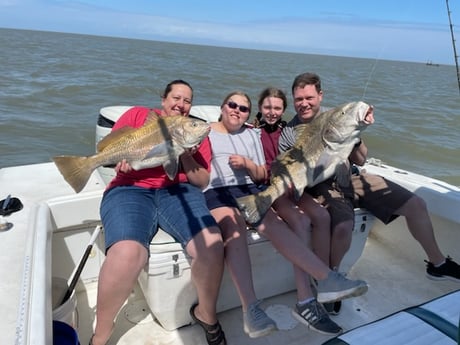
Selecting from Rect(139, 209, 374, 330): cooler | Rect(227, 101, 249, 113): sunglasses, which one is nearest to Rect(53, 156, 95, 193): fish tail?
Rect(139, 209, 374, 330): cooler

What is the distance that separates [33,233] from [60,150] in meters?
7.59

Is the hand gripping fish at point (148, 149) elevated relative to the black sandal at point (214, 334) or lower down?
elevated

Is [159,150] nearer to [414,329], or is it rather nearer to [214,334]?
[214,334]

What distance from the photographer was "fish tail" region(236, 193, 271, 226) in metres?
2.66

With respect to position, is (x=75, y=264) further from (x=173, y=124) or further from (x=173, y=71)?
(x=173, y=71)

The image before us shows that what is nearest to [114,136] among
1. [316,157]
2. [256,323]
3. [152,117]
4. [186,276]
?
[152,117]

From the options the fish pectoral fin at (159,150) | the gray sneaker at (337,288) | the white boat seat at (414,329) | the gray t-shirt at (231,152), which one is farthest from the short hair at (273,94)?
the white boat seat at (414,329)

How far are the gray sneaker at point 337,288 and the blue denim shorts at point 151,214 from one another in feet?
2.69

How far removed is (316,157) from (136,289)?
6.03 feet

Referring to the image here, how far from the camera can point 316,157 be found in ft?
9.46

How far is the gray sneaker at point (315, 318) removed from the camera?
2678mm

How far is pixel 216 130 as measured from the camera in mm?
3301

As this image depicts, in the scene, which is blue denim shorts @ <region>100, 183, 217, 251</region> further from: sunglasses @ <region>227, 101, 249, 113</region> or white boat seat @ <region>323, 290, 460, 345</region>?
white boat seat @ <region>323, 290, 460, 345</region>

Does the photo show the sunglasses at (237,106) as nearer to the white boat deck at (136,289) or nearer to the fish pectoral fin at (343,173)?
Answer: the fish pectoral fin at (343,173)
